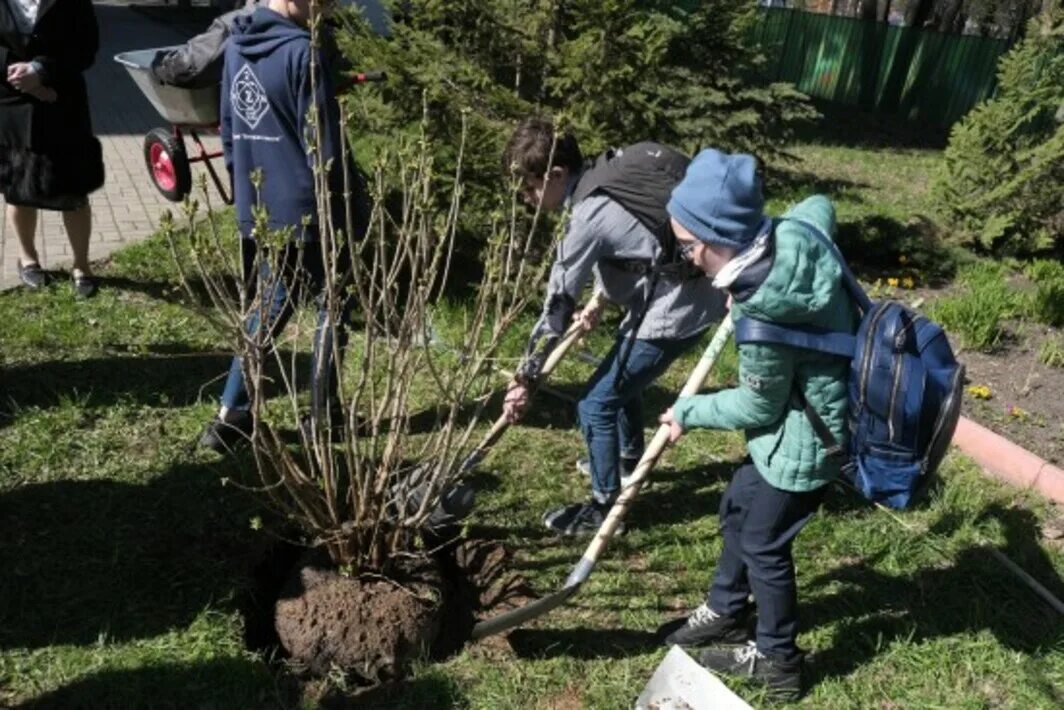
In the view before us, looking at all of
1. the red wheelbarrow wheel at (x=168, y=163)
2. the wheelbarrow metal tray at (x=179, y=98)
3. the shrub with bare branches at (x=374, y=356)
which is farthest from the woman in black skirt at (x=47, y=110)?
the shrub with bare branches at (x=374, y=356)

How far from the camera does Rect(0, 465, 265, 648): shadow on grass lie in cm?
284

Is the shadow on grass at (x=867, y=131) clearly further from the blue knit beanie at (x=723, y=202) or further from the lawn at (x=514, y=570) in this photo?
the blue knit beanie at (x=723, y=202)

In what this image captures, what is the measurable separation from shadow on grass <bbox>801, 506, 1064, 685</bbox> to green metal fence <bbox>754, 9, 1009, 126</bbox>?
1374 centimetres

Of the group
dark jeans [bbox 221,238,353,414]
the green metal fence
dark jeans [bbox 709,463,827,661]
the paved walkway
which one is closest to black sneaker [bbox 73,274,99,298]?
the paved walkway

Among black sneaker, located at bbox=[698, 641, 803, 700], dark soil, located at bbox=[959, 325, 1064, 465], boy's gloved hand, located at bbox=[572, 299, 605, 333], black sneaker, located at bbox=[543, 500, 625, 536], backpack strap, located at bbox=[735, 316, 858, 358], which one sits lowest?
black sneaker, located at bbox=[543, 500, 625, 536]

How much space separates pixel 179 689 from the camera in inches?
103

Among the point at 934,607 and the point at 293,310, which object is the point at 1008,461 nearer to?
the point at 934,607

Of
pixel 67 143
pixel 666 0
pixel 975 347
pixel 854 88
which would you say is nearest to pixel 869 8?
pixel 854 88

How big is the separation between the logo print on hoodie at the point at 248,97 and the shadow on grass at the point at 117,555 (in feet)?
4.45

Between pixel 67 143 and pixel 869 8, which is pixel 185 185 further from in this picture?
pixel 869 8

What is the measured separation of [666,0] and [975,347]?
4.15 m

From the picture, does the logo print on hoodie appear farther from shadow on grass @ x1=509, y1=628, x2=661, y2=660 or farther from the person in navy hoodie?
shadow on grass @ x1=509, y1=628, x2=661, y2=660

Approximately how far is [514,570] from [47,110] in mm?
3399

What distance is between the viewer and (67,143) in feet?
15.7
